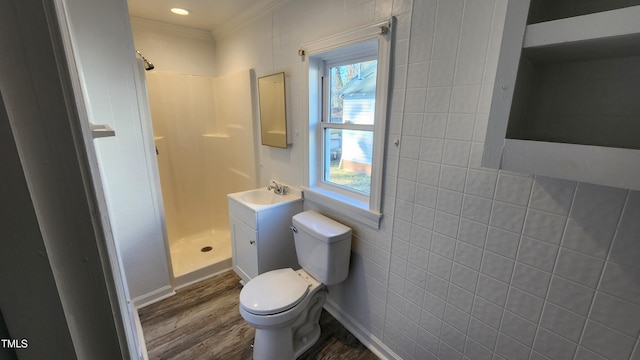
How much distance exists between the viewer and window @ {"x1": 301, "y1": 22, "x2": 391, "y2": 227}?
1.36 meters

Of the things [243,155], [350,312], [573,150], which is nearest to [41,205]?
[573,150]

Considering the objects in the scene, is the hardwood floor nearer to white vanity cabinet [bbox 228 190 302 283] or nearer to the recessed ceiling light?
white vanity cabinet [bbox 228 190 302 283]

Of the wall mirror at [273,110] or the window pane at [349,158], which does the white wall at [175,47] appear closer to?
the wall mirror at [273,110]

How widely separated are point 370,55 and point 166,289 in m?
2.27

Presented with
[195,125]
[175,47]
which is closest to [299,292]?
[195,125]

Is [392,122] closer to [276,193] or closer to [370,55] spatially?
[370,55]

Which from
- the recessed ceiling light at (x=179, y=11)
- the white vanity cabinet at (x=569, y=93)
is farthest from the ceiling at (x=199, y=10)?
the white vanity cabinet at (x=569, y=93)

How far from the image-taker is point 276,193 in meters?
2.20

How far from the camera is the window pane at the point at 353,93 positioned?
1556 millimetres

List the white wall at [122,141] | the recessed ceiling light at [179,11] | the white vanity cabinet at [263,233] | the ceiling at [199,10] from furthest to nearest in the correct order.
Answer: the recessed ceiling light at [179,11] < the ceiling at [199,10] < the white vanity cabinet at [263,233] < the white wall at [122,141]

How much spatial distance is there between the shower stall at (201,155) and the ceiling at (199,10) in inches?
18.8

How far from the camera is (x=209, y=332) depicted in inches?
67.9

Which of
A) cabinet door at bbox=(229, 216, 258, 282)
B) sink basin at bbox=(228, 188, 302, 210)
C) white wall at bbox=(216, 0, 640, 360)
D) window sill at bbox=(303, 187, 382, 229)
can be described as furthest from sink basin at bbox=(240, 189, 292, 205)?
white wall at bbox=(216, 0, 640, 360)

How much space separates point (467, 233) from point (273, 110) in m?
1.62
